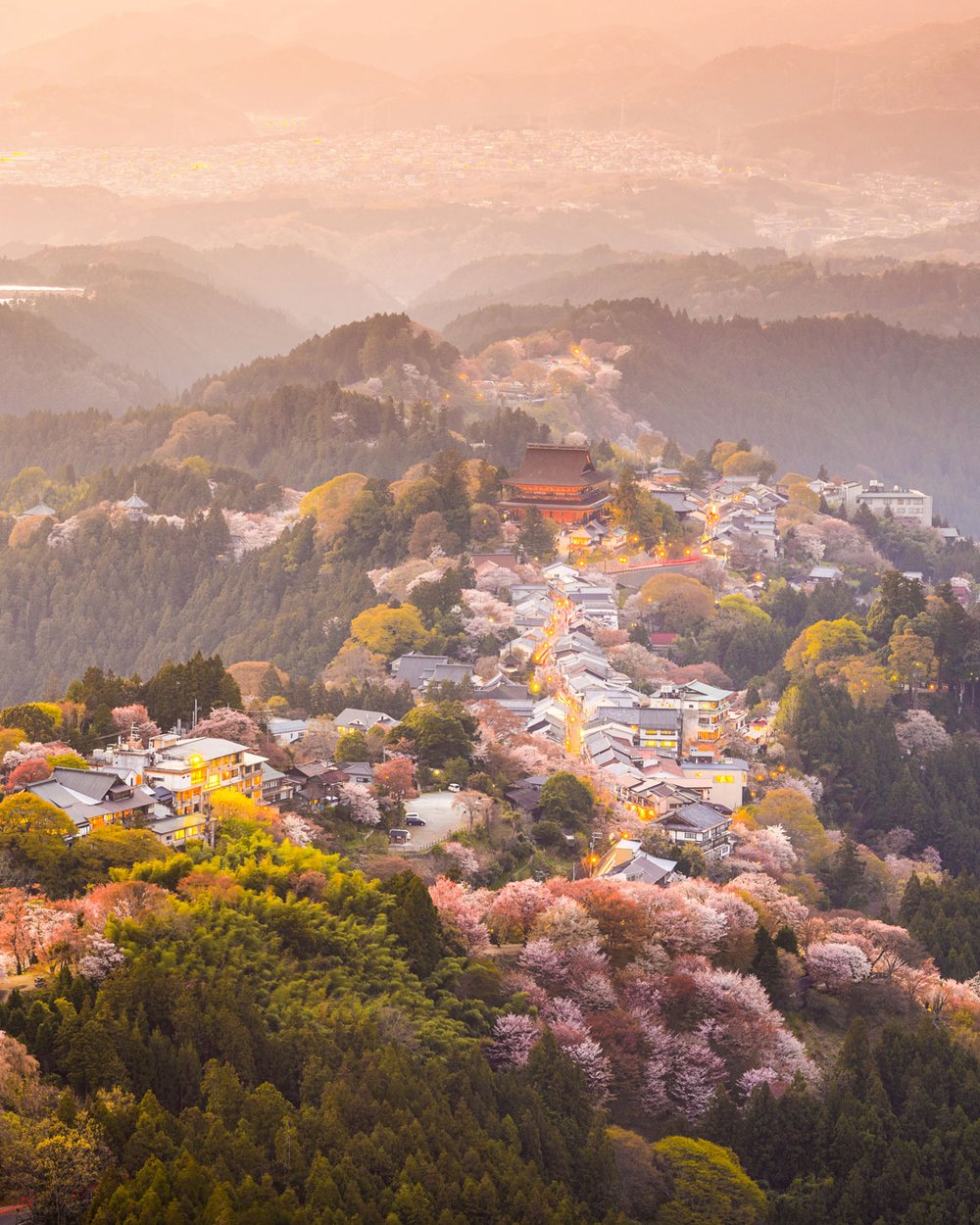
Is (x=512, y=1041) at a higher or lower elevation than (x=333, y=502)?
higher

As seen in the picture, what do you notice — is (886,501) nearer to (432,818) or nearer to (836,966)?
(432,818)

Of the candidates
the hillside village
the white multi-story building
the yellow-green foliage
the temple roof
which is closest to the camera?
the hillside village

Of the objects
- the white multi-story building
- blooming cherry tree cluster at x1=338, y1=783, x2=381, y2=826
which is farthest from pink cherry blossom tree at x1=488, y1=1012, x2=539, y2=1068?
the white multi-story building

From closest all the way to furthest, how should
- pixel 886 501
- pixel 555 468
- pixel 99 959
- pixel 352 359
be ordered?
pixel 99 959 < pixel 555 468 < pixel 886 501 < pixel 352 359

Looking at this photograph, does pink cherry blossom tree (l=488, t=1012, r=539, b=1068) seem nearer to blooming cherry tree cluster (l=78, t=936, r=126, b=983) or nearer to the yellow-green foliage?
blooming cherry tree cluster (l=78, t=936, r=126, b=983)

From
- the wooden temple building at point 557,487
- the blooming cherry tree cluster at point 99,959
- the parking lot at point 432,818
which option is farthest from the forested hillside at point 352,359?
the blooming cherry tree cluster at point 99,959

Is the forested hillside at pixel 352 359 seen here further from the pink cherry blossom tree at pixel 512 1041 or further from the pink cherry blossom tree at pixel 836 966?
the pink cherry blossom tree at pixel 512 1041

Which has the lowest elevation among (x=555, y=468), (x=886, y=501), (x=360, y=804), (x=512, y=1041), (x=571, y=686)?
(x=886, y=501)

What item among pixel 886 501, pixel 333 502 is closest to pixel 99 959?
pixel 333 502
